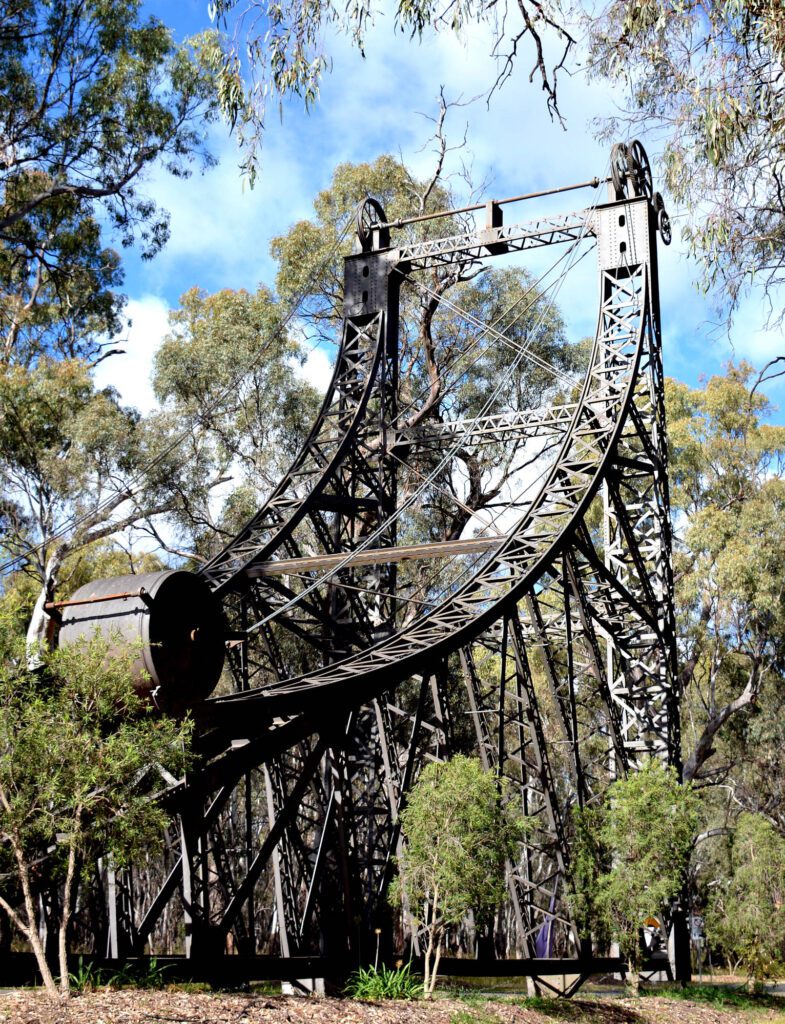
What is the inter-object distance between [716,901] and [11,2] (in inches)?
840

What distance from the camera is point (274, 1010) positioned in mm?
8969

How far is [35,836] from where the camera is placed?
8.64 metres

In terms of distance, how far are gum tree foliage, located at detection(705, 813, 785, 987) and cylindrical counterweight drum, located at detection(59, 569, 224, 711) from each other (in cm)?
1276

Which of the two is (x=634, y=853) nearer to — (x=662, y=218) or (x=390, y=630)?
(x=390, y=630)

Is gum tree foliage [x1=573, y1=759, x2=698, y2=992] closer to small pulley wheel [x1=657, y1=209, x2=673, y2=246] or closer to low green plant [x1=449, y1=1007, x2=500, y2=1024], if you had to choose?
low green plant [x1=449, y1=1007, x2=500, y2=1024]

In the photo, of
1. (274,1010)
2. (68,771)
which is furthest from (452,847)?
(68,771)

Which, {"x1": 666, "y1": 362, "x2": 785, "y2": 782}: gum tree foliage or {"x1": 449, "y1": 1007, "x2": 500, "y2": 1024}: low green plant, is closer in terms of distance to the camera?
{"x1": 449, "y1": 1007, "x2": 500, "y2": 1024}: low green plant

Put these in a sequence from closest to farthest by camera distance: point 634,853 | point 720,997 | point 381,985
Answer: point 381,985 < point 634,853 < point 720,997

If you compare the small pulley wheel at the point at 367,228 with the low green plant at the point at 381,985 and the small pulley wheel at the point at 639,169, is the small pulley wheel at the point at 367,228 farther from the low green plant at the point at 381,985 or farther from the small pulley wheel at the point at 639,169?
the low green plant at the point at 381,985

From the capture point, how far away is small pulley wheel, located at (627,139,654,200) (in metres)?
17.5

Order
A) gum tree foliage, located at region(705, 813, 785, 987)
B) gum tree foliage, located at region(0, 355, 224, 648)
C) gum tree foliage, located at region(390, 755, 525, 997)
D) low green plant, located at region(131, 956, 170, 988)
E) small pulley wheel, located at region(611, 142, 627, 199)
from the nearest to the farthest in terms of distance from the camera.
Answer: low green plant, located at region(131, 956, 170, 988), gum tree foliage, located at region(390, 755, 525, 997), small pulley wheel, located at region(611, 142, 627, 199), gum tree foliage, located at region(705, 813, 785, 987), gum tree foliage, located at region(0, 355, 224, 648)

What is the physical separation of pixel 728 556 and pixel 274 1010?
23694 millimetres

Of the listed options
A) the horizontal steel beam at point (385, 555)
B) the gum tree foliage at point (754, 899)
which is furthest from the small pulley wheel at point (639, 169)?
the gum tree foliage at point (754, 899)

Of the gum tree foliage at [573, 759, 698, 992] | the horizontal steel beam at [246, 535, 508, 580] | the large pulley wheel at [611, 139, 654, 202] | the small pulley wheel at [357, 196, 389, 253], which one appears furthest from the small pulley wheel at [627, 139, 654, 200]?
the gum tree foliage at [573, 759, 698, 992]
